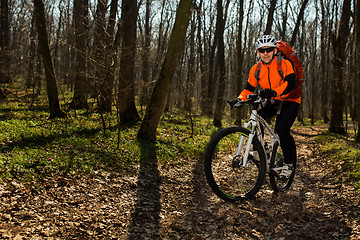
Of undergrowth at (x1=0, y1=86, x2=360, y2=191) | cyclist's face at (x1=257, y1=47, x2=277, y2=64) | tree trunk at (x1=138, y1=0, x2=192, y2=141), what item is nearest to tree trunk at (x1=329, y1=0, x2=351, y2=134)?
undergrowth at (x1=0, y1=86, x2=360, y2=191)

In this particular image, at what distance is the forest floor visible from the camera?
3.18 metres

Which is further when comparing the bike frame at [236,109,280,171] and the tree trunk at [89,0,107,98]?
the tree trunk at [89,0,107,98]

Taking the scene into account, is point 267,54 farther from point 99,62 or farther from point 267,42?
point 99,62

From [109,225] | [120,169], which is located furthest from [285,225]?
[120,169]

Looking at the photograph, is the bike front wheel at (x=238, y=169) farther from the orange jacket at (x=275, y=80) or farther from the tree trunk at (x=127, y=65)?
the tree trunk at (x=127, y=65)

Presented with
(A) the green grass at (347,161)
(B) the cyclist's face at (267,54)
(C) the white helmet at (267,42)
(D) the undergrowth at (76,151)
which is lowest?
(A) the green grass at (347,161)

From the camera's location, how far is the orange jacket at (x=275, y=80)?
4062 millimetres

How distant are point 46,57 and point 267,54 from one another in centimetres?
654

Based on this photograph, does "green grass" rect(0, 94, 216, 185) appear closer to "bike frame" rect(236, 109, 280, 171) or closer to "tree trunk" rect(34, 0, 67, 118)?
"tree trunk" rect(34, 0, 67, 118)

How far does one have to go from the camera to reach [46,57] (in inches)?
305

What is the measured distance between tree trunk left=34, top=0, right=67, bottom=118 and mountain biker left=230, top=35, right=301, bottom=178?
241 inches

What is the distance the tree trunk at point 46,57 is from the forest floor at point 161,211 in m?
4.39

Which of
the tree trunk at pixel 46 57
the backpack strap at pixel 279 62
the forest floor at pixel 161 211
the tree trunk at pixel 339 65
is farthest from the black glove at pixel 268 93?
the tree trunk at pixel 339 65

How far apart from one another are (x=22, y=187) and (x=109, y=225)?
4.95ft
